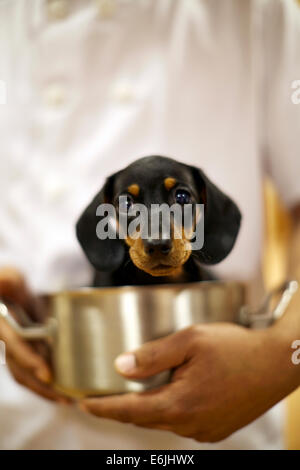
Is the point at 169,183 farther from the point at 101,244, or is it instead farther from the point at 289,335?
the point at 289,335

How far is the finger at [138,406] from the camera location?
48 cm

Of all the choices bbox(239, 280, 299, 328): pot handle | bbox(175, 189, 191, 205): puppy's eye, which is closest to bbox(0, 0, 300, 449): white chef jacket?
bbox(239, 280, 299, 328): pot handle

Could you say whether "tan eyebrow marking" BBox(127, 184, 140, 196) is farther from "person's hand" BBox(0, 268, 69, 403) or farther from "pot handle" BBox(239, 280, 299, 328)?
"person's hand" BBox(0, 268, 69, 403)

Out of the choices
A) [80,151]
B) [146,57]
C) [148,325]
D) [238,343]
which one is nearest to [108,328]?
[148,325]

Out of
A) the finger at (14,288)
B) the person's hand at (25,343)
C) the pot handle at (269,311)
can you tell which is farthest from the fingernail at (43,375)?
the pot handle at (269,311)

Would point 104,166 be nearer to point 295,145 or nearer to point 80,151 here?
point 80,151

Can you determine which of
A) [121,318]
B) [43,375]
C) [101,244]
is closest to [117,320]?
[121,318]

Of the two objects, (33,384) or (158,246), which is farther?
(33,384)

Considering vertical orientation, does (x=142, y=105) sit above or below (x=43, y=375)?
above

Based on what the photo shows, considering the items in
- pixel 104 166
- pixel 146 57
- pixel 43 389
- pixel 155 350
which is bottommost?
pixel 43 389

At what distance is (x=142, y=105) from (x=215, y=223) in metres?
0.26

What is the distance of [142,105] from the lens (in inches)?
21.1

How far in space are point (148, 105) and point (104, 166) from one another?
0.35ft

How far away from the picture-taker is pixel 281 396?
1.53 ft
